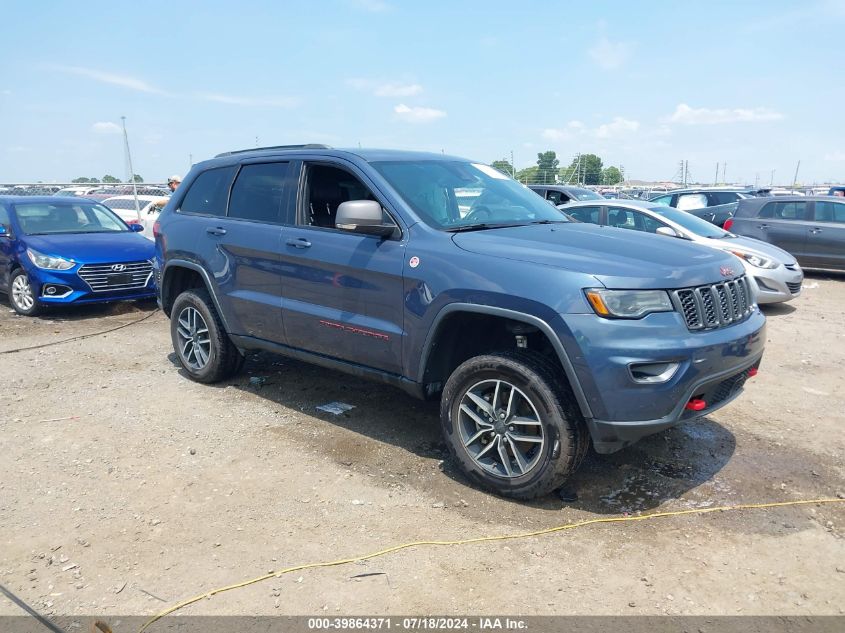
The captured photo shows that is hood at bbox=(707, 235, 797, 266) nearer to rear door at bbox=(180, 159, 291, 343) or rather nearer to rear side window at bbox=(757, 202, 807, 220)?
rear side window at bbox=(757, 202, 807, 220)

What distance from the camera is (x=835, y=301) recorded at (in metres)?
10.1

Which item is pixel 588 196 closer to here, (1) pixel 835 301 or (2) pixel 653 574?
(1) pixel 835 301

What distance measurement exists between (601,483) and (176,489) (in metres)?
2.51

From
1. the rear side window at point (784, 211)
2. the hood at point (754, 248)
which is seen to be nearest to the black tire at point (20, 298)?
the hood at point (754, 248)

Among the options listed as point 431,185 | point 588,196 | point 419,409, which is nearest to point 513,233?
point 431,185

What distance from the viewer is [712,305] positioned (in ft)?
11.9

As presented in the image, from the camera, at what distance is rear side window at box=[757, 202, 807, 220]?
12.4 meters

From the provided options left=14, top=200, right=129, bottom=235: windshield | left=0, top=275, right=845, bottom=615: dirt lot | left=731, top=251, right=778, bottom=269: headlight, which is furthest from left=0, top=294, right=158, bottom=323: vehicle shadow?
left=731, top=251, right=778, bottom=269: headlight

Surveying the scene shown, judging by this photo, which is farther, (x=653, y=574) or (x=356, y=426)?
(x=356, y=426)

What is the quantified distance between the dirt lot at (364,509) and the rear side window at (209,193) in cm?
153

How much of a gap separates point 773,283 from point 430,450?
6.53 metres

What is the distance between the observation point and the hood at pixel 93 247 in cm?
878

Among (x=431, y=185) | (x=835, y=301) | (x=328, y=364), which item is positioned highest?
(x=431, y=185)

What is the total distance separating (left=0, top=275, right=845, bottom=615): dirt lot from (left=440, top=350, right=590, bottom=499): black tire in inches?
5.9
